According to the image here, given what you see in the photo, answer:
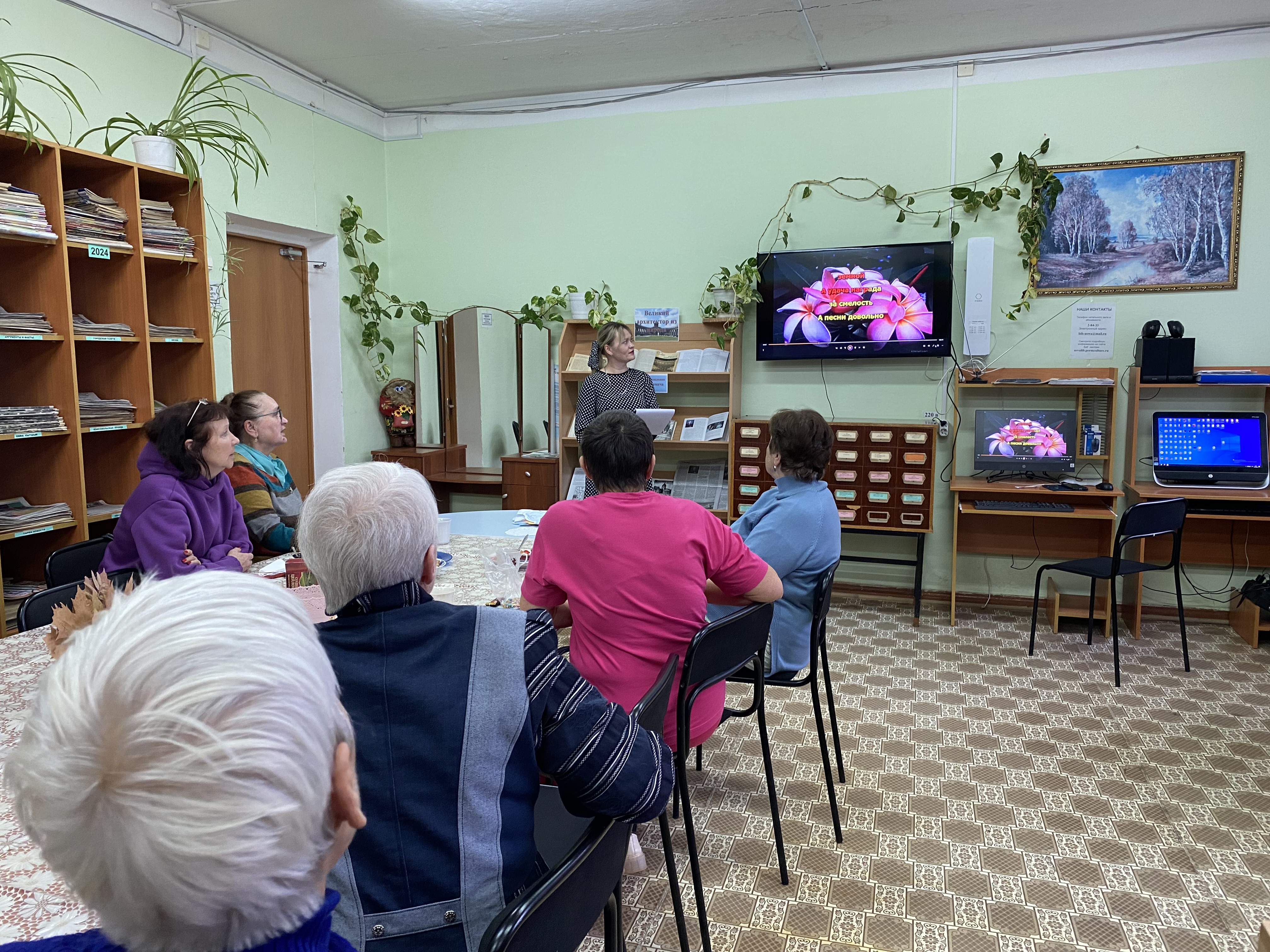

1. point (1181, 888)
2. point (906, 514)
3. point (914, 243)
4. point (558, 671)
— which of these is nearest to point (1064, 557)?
point (906, 514)

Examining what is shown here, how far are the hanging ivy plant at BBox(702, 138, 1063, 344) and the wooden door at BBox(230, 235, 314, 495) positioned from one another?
8.39 ft

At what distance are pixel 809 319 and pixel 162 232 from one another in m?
3.29

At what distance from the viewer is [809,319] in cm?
493

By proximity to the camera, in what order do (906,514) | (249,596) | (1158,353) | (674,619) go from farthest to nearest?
(906,514)
(1158,353)
(674,619)
(249,596)

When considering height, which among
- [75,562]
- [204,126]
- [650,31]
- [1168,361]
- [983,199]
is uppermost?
[650,31]

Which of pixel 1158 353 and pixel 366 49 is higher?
pixel 366 49

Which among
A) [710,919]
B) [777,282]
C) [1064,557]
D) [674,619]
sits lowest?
[710,919]

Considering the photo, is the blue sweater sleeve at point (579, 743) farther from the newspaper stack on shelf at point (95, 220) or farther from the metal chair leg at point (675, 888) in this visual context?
the newspaper stack on shelf at point (95, 220)

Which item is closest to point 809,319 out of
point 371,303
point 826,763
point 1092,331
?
point 1092,331

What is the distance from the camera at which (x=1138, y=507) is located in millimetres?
3670

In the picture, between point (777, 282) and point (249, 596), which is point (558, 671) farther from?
point (777, 282)

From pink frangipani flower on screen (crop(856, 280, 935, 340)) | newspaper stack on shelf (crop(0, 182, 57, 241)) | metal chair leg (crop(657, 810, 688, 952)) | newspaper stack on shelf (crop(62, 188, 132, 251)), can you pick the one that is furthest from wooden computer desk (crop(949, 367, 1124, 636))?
newspaper stack on shelf (crop(0, 182, 57, 241))

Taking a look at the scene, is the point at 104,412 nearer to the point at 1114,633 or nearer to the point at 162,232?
the point at 162,232

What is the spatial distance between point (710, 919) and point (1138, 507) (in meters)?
2.67
